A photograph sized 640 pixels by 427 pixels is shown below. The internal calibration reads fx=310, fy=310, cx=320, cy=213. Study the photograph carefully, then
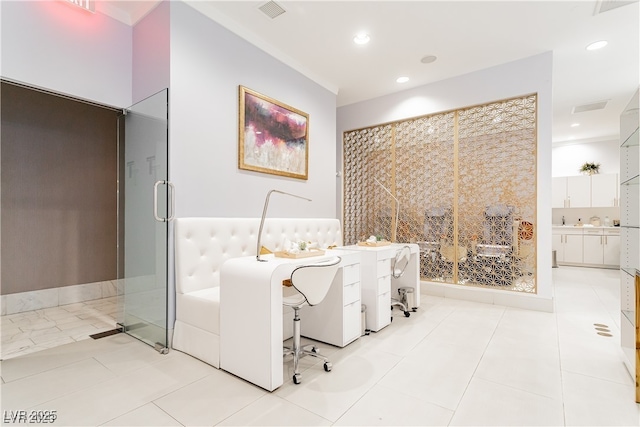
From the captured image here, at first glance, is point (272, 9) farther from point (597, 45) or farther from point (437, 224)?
point (597, 45)

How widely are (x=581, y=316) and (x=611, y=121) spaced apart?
17.0 feet

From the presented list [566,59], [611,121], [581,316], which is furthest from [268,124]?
[611,121]

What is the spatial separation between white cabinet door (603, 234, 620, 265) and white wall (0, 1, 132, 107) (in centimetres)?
924

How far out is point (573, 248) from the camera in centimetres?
720

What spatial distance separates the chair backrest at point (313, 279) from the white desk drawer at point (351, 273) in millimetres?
518

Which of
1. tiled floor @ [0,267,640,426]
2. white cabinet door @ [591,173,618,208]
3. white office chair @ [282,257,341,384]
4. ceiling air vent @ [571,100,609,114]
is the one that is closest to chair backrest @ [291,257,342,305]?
white office chair @ [282,257,341,384]

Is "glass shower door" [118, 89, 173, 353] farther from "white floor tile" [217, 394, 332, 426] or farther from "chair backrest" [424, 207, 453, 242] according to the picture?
"chair backrest" [424, 207, 453, 242]

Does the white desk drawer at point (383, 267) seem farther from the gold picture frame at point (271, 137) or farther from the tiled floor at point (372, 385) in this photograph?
the gold picture frame at point (271, 137)

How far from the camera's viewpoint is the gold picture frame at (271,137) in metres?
3.43

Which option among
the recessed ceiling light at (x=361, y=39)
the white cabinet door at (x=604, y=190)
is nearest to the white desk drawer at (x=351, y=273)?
the recessed ceiling light at (x=361, y=39)

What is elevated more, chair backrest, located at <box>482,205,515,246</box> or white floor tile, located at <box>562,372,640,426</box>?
chair backrest, located at <box>482,205,515,246</box>

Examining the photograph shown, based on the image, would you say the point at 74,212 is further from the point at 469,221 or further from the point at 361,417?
the point at 469,221

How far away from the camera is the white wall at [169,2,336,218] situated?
2.85m

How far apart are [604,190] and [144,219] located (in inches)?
362
